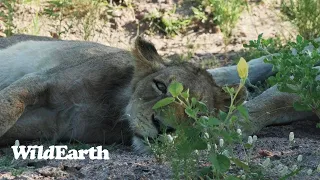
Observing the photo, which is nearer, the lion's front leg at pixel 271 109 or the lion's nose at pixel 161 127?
the lion's nose at pixel 161 127

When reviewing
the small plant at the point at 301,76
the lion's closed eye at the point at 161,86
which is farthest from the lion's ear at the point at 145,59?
the small plant at the point at 301,76

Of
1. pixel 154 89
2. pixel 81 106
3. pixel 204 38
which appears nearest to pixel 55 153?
pixel 81 106

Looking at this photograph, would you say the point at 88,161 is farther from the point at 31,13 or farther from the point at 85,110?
the point at 31,13

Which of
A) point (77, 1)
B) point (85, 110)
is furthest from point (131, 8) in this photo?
point (85, 110)

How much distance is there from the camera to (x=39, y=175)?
12.9ft

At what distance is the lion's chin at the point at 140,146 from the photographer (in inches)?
185

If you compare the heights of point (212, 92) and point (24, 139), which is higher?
point (212, 92)

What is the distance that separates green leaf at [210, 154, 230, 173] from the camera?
3301 millimetres

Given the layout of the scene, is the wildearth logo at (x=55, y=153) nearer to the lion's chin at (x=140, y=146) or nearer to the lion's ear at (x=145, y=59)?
the lion's chin at (x=140, y=146)

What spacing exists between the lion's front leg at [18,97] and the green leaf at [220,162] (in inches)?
74.6

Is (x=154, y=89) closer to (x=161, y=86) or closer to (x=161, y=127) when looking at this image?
(x=161, y=86)

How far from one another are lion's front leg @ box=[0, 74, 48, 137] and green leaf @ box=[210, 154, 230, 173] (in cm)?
189

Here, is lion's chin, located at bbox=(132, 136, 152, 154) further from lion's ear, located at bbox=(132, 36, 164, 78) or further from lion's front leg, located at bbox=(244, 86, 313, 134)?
lion's front leg, located at bbox=(244, 86, 313, 134)

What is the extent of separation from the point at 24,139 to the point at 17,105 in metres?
0.39
